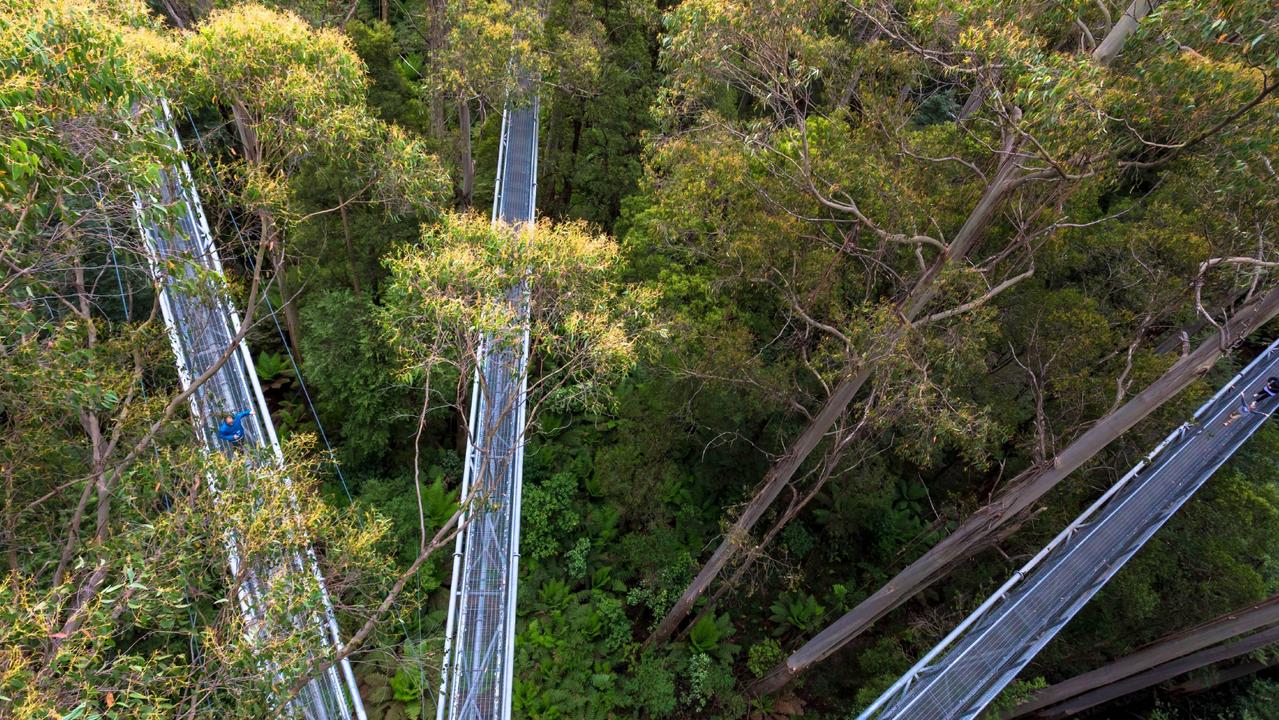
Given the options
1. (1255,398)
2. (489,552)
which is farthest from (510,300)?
(1255,398)

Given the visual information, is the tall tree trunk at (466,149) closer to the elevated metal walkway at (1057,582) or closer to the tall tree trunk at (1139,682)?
the elevated metal walkway at (1057,582)

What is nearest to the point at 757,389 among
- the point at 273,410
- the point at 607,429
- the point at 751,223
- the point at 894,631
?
the point at 751,223

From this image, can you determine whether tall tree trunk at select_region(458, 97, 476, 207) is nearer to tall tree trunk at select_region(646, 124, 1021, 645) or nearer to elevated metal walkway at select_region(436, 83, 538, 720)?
elevated metal walkway at select_region(436, 83, 538, 720)

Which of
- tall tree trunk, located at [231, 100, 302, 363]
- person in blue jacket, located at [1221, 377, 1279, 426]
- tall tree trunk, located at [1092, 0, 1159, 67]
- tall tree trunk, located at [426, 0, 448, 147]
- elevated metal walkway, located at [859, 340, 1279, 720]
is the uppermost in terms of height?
tall tree trunk, located at [426, 0, 448, 147]

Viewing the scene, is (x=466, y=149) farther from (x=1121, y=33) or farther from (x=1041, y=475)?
(x=1041, y=475)

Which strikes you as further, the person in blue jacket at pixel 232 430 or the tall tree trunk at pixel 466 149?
the tall tree trunk at pixel 466 149

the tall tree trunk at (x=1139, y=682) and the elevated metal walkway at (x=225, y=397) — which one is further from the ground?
the elevated metal walkway at (x=225, y=397)

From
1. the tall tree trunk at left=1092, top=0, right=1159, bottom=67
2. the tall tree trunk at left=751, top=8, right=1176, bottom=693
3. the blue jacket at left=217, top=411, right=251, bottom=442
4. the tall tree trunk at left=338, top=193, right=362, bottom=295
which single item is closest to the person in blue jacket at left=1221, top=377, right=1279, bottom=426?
the tall tree trunk at left=751, top=8, right=1176, bottom=693

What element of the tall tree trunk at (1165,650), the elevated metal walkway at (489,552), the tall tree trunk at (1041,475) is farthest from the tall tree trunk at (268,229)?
the tall tree trunk at (1165,650)
